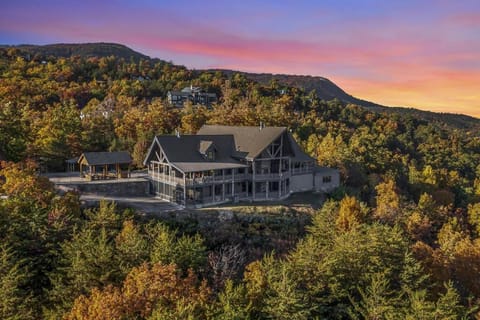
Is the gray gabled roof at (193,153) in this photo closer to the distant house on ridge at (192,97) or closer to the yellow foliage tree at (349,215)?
the yellow foliage tree at (349,215)

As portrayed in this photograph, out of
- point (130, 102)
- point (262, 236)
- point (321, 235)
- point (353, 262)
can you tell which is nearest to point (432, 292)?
point (353, 262)

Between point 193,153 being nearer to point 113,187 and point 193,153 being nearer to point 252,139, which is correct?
point 252,139

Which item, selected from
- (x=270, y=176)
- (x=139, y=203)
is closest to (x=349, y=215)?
(x=270, y=176)

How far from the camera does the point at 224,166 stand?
38.5 m

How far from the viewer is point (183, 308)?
18141 mm

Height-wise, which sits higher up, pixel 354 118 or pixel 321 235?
pixel 354 118

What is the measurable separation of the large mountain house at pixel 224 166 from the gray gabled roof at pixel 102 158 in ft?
9.07

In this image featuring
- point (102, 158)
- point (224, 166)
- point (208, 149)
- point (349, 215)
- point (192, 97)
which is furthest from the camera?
point (192, 97)

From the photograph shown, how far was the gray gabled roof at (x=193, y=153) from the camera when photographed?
3769cm

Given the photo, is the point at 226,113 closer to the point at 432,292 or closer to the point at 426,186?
the point at 426,186

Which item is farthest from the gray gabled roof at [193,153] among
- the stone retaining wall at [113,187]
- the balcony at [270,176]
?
the stone retaining wall at [113,187]

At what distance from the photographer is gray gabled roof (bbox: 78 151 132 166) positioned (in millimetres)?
39938

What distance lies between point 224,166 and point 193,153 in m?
3.39

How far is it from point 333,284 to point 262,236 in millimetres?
12523
